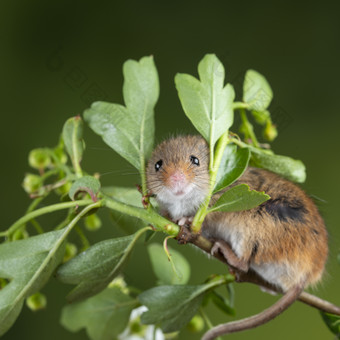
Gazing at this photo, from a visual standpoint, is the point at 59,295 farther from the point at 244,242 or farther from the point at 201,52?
the point at 244,242

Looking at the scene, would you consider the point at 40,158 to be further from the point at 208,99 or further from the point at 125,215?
the point at 208,99

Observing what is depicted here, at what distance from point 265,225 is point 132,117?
17.4 inches

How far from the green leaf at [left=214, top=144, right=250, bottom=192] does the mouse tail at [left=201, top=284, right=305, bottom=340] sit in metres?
0.36

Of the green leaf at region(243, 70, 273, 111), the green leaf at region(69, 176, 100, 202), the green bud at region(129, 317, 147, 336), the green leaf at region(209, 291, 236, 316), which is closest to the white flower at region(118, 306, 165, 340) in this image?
the green bud at region(129, 317, 147, 336)

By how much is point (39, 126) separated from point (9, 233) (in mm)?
2119

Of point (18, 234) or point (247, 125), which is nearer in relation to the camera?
point (18, 234)

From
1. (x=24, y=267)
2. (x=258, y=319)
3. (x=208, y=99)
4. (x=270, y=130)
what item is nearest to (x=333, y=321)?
(x=258, y=319)

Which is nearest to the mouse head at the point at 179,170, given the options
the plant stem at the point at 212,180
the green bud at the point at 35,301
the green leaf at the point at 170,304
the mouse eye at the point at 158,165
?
the mouse eye at the point at 158,165

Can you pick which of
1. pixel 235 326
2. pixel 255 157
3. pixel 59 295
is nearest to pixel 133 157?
pixel 255 157

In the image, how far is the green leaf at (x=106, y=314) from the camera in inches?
55.1

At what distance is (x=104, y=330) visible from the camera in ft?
4.62

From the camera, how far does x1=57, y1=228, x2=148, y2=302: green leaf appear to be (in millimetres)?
1108

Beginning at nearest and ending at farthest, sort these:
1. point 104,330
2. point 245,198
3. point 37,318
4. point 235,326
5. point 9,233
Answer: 1. point 245,198
2. point 9,233
3. point 235,326
4. point 104,330
5. point 37,318

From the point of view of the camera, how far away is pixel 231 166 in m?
1.12
